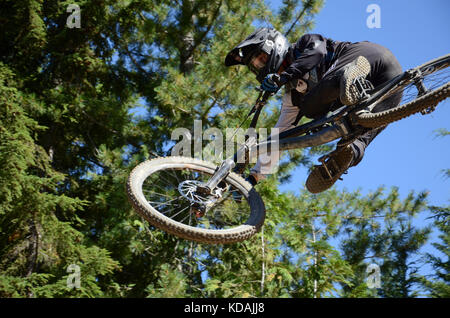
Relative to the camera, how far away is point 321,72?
476cm

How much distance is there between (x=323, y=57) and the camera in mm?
4684

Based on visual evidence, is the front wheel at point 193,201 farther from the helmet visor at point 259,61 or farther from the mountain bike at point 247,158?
the helmet visor at point 259,61

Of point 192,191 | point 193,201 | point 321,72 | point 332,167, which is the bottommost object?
point 193,201

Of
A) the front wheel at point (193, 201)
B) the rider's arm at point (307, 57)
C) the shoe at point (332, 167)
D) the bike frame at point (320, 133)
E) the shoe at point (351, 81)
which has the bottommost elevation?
the front wheel at point (193, 201)

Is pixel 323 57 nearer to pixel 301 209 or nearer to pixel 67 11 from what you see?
pixel 301 209

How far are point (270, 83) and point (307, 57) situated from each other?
1.27 ft

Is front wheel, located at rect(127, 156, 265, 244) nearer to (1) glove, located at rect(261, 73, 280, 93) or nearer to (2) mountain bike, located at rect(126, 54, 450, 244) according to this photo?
(2) mountain bike, located at rect(126, 54, 450, 244)

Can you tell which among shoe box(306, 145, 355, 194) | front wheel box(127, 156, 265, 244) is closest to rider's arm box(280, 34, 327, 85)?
shoe box(306, 145, 355, 194)

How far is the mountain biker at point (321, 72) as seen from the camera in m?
4.44

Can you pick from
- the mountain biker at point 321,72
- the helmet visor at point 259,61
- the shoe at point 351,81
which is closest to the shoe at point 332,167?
the mountain biker at point 321,72

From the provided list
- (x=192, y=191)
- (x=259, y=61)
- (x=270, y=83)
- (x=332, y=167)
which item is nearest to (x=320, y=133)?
(x=332, y=167)

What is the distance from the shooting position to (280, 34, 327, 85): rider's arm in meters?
4.55

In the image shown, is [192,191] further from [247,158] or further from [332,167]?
[332,167]
